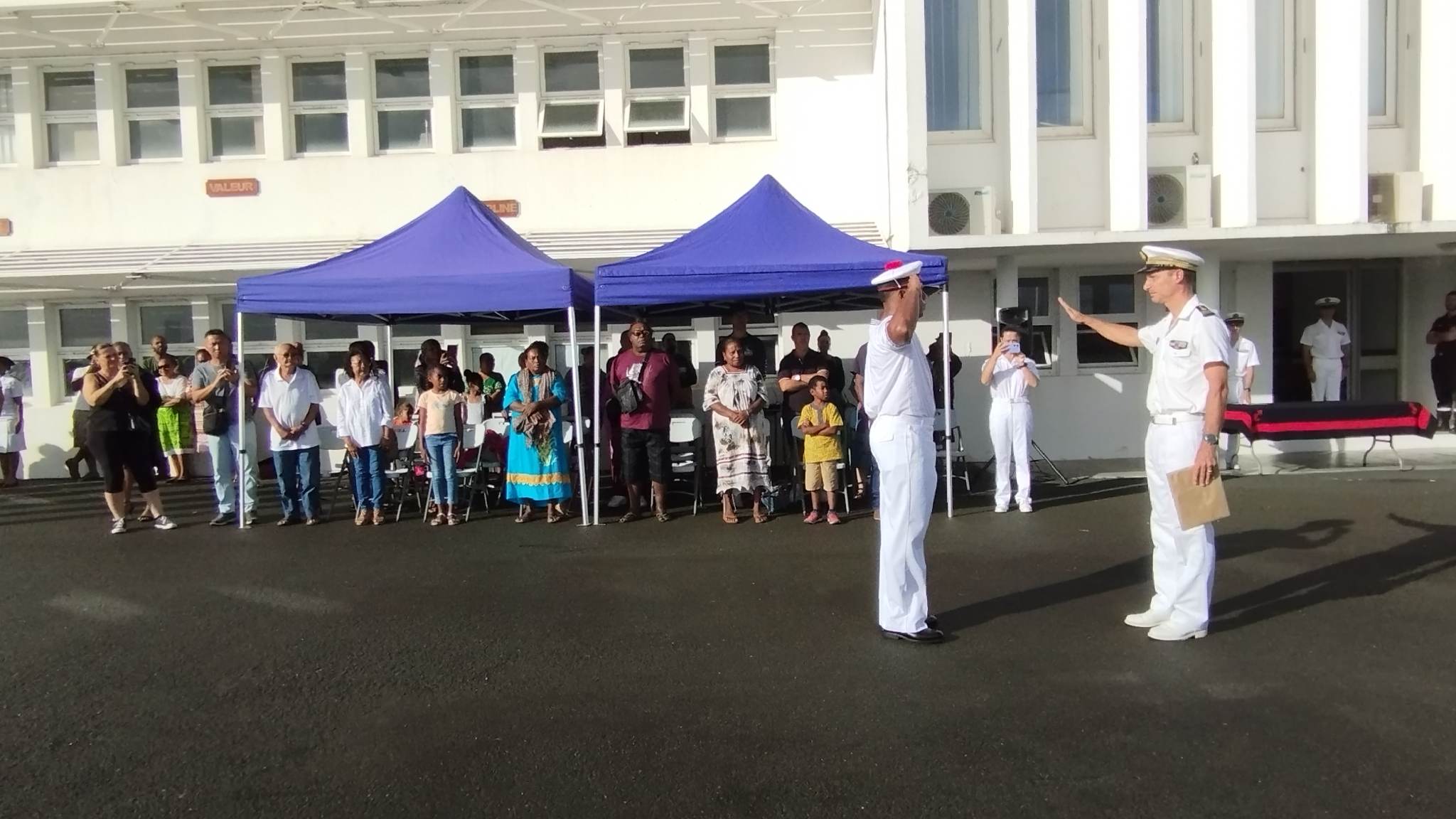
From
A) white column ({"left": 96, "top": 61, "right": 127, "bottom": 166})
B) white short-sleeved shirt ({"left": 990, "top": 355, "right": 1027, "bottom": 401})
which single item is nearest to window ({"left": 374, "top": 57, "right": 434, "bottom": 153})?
white column ({"left": 96, "top": 61, "right": 127, "bottom": 166})

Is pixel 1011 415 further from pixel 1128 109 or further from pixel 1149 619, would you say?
pixel 1128 109

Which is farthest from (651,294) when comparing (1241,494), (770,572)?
(1241,494)

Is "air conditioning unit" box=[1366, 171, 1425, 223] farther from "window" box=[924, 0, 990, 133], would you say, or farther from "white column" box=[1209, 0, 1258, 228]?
"window" box=[924, 0, 990, 133]

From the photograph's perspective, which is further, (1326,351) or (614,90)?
(614,90)

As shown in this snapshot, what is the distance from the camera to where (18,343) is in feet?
43.3

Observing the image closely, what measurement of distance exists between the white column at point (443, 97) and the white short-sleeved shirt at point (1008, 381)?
7.68 m

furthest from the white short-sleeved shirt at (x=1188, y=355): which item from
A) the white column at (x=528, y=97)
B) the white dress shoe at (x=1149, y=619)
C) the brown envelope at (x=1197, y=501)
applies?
the white column at (x=528, y=97)

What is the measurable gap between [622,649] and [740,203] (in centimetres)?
524

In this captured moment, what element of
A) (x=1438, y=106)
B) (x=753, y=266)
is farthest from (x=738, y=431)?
(x=1438, y=106)

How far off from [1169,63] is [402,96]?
9478mm

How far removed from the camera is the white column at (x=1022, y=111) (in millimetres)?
10516

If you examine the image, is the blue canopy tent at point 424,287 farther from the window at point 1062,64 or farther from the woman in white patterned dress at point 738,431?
the window at point 1062,64

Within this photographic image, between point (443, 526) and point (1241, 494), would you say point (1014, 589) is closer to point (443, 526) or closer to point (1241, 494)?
point (1241, 494)

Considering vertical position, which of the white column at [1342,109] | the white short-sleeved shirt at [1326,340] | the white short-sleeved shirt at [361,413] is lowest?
the white short-sleeved shirt at [361,413]
